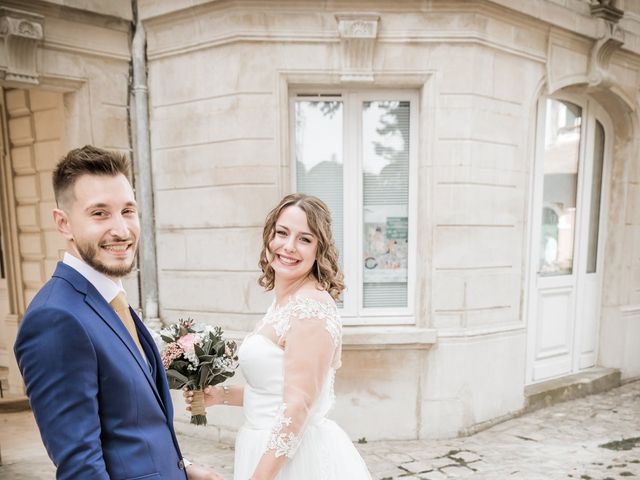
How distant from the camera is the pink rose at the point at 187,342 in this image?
1993 mm

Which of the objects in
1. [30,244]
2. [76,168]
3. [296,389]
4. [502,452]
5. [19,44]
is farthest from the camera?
Answer: [30,244]

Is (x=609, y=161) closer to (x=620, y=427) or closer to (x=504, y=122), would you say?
(x=504, y=122)

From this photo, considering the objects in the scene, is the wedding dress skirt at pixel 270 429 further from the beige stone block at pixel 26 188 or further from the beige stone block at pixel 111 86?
the beige stone block at pixel 26 188

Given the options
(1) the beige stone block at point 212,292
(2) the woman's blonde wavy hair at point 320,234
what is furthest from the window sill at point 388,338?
(2) the woman's blonde wavy hair at point 320,234

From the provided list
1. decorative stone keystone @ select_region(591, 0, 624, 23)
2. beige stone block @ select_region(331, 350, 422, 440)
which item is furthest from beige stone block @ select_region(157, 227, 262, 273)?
decorative stone keystone @ select_region(591, 0, 624, 23)

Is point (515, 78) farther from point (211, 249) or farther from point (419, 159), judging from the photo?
point (211, 249)

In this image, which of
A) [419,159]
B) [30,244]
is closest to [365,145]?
[419,159]

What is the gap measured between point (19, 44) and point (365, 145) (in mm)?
3371

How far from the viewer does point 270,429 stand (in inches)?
72.0

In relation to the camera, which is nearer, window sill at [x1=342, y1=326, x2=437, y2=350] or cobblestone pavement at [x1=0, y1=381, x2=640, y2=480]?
cobblestone pavement at [x1=0, y1=381, x2=640, y2=480]

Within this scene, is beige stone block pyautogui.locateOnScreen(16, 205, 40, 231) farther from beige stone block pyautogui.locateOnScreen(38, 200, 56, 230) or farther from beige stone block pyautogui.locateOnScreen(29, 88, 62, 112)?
beige stone block pyautogui.locateOnScreen(29, 88, 62, 112)

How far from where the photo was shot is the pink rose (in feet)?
6.54

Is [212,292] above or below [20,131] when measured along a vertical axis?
below

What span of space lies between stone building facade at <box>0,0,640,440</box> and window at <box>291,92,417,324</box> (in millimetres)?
17
